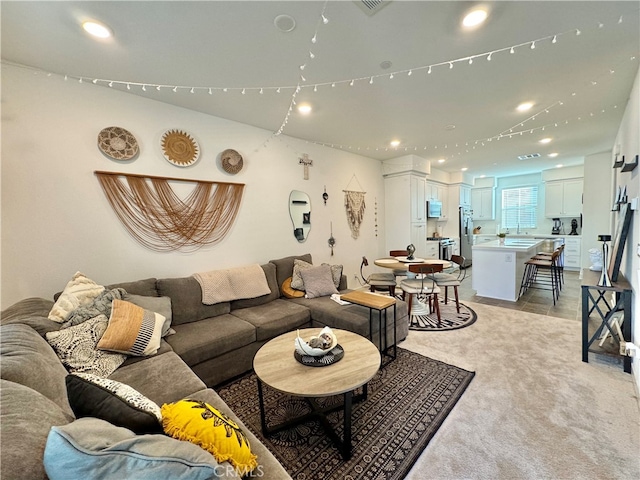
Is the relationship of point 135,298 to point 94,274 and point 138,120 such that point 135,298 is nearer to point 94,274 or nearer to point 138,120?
point 94,274

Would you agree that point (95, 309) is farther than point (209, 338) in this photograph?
No

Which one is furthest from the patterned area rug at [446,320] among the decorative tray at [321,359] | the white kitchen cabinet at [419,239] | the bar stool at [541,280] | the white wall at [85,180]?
the white wall at [85,180]

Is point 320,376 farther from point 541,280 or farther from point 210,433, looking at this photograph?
point 541,280

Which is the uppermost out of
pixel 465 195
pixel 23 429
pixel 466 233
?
pixel 465 195

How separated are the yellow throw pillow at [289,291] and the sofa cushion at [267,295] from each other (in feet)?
0.30

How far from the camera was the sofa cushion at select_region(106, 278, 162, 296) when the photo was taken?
2359 millimetres

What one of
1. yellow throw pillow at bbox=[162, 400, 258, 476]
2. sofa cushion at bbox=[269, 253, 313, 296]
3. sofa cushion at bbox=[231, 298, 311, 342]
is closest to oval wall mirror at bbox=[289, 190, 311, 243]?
sofa cushion at bbox=[269, 253, 313, 296]

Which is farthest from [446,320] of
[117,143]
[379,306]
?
[117,143]

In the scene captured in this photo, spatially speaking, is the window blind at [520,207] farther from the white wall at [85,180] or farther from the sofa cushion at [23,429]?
the sofa cushion at [23,429]

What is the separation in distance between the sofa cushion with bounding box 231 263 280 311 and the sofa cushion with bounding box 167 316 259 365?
1.03 feet

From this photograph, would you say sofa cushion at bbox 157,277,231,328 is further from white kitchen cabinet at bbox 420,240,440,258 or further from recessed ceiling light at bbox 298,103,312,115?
white kitchen cabinet at bbox 420,240,440,258

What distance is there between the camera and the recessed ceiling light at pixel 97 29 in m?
1.67

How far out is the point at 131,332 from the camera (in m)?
1.87

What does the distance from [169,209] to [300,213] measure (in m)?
1.85
